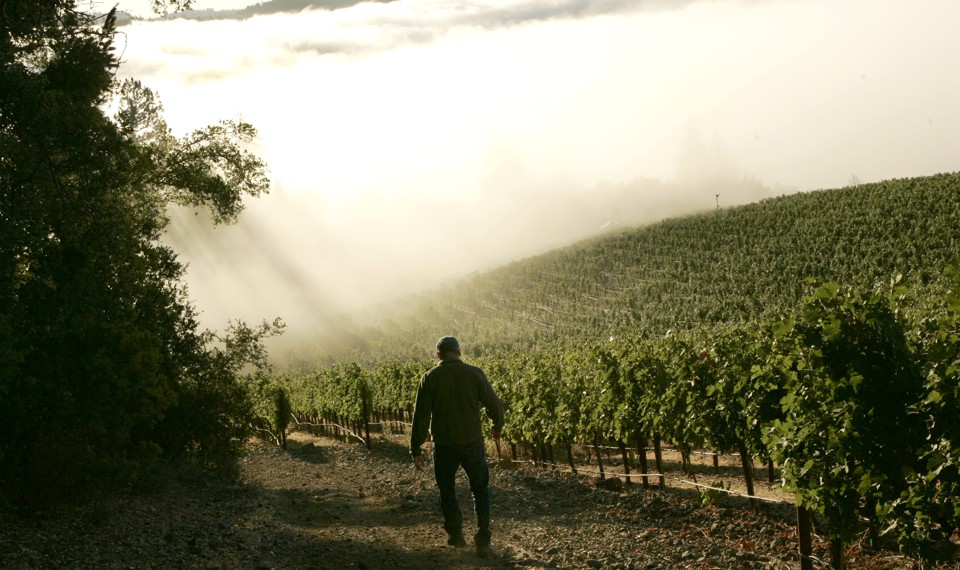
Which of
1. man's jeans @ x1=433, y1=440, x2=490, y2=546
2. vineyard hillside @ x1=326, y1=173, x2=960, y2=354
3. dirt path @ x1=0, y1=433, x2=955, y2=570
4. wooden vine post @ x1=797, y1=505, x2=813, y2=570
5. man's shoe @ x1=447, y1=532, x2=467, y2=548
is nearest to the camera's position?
wooden vine post @ x1=797, y1=505, x2=813, y2=570

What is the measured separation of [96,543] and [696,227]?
82.5 m

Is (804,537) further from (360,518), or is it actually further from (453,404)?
(360,518)

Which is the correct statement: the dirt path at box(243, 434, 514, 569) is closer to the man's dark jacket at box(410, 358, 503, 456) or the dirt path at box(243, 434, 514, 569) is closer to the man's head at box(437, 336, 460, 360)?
the man's dark jacket at box(410, 358, 503, 456)

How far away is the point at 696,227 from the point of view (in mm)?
87125

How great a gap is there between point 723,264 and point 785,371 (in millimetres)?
66580

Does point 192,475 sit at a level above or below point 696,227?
below

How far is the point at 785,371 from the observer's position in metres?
8.12

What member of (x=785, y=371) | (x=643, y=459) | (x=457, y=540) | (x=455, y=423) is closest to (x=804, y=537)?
(x=785, y=371)

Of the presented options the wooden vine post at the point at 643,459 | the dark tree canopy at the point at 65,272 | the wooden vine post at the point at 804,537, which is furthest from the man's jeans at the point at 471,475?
the wooden vine post at the point at 643,459

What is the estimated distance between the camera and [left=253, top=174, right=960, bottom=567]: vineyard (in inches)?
274

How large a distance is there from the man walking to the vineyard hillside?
39.4 m

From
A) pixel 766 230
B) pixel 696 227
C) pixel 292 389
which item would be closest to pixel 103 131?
pixel 292 389

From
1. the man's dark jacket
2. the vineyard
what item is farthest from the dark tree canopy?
the vineyard

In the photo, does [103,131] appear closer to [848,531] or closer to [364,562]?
[364,562]
